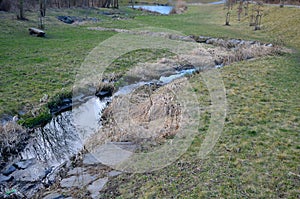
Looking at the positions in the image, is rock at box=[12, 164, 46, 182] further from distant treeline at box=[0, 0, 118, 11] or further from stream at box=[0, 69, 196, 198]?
distant treeline at box=[0, 0, 118, 11]

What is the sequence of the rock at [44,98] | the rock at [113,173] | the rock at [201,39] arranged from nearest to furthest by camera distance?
the rock at [113,173], the rock at [44,98], the rock at [201,39]

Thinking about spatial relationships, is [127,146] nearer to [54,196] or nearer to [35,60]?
[54,196]

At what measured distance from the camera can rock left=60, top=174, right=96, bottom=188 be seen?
4.85 m

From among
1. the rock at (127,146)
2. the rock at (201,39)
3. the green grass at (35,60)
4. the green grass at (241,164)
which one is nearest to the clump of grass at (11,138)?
the green grass at (35,60)

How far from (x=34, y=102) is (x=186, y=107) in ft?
14.3


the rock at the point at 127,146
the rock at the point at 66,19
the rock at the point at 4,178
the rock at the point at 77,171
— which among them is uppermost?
the rock at the point at 66,19

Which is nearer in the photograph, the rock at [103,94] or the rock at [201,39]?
the rock at [103,94]

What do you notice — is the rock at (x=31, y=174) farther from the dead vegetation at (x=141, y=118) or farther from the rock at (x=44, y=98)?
the rock at (x=44, y=98)

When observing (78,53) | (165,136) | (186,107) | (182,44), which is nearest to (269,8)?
(182,44)

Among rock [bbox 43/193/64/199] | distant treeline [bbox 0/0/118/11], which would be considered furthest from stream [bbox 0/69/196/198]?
distant treeline [bbox 0/0/118/11]

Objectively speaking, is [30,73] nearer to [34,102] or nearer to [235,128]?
[34,102]

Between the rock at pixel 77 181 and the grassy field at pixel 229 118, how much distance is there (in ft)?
1.55

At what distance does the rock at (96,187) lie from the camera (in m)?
4.51

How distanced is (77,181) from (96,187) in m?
0.45
